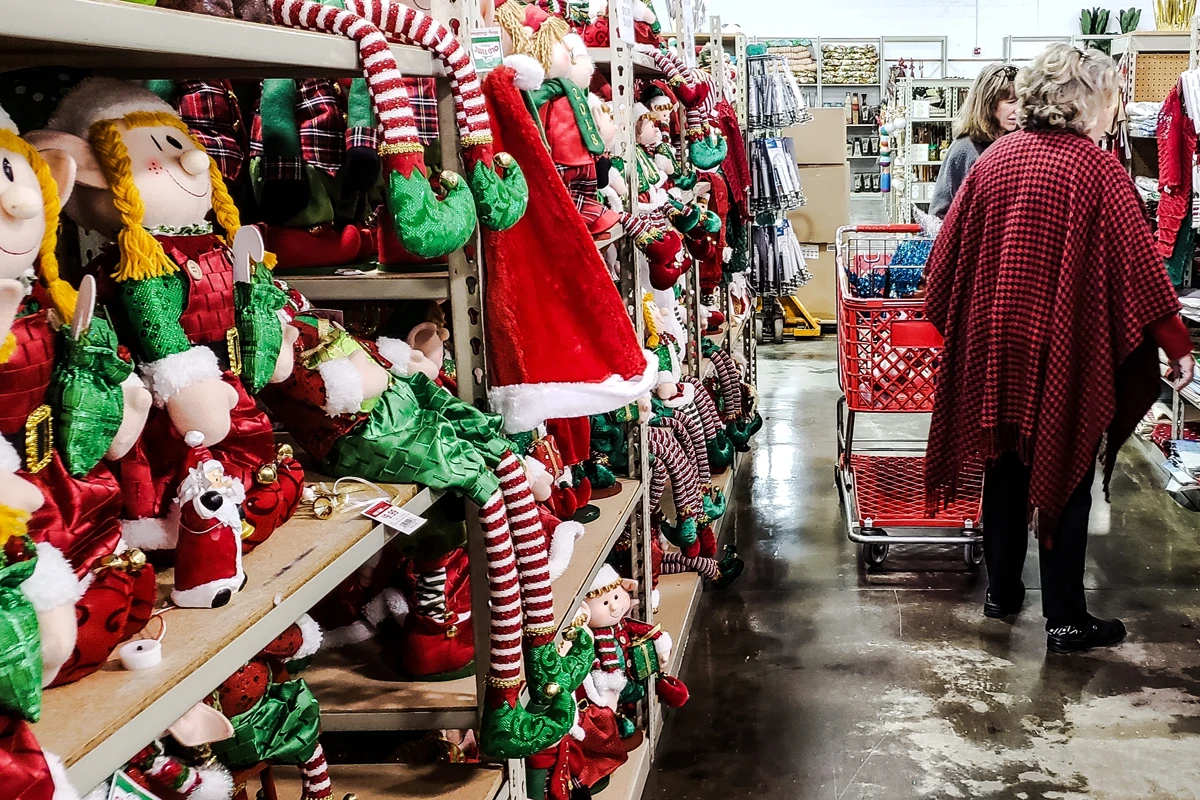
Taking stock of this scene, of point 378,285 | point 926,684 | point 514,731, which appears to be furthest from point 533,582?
point 926,684

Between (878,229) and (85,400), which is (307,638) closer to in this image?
(85,400)

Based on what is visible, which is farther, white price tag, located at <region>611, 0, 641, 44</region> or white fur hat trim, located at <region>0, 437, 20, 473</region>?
white price tag, located at <region>611, 0, 641, 44</region>

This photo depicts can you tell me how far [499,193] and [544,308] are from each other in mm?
213

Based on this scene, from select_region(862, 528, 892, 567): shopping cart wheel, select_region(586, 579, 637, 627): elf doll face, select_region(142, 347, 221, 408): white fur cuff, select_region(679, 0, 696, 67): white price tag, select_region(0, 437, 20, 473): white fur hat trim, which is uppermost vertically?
select_region(679, 0, 696, 67): white price tag

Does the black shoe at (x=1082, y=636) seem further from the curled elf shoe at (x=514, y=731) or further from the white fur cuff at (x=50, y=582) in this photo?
the white fur cuff at (x=50, y=582)

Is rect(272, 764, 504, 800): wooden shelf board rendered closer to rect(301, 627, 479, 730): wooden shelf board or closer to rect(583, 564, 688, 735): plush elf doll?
rect(301, 627, 479, 730): wooden shelf board

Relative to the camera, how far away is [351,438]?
1.34 m

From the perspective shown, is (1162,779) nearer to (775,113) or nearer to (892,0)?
(775,113)

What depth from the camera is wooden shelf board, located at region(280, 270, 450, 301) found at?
153 centimetres

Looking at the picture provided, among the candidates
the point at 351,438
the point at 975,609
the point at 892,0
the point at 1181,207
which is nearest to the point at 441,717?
the point at 351,438

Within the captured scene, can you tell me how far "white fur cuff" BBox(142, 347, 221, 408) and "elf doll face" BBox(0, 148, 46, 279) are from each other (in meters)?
0.22

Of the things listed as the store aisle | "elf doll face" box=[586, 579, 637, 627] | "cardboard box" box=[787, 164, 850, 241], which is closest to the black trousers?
the store aisle

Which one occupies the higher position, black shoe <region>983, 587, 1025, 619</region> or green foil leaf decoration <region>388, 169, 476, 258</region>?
green foil leaf decoration <region>388, 169, 476, 258</region>

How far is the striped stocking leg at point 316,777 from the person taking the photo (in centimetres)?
143
